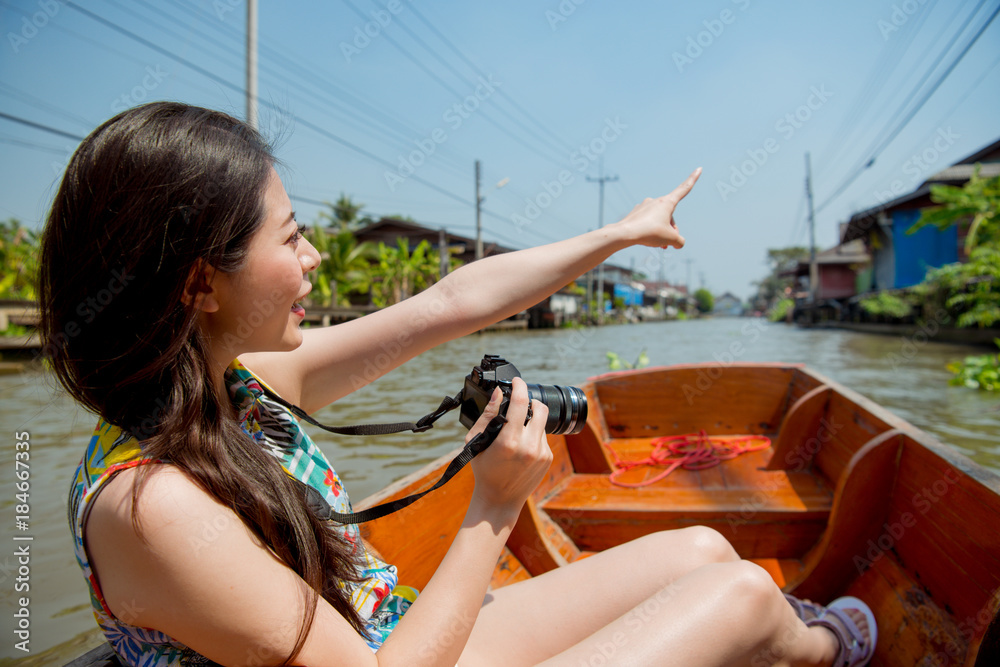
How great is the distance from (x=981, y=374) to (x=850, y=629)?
807cm

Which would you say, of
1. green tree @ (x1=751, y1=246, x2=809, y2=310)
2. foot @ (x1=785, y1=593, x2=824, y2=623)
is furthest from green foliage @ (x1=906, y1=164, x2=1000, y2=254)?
green tree @ (x1=751, y1=246, x2=809, y2=310)

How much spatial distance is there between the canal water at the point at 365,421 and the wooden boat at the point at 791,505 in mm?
600

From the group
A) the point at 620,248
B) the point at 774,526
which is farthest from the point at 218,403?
the point at 774,526

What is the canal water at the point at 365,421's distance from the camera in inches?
111

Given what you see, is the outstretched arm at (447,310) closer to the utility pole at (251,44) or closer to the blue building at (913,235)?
the utility pole at (251,44)

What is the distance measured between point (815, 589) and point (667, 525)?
574 mm

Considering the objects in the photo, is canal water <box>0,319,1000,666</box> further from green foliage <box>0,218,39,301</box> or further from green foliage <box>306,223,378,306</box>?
green foliage <box>306,223,378,306</box>

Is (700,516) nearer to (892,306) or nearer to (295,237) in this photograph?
(295,237)

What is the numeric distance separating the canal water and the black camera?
650 mm

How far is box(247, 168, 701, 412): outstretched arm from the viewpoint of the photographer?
1339 millimetres

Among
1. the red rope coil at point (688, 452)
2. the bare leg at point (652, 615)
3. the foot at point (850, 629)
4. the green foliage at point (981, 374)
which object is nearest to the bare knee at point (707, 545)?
the bare leg at point (652, 615)

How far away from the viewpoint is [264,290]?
906 millimetres

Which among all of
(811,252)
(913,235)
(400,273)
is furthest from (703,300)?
(400,273)

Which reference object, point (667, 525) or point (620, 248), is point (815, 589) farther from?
point (620, 248)
